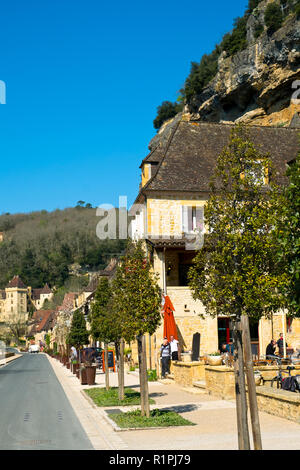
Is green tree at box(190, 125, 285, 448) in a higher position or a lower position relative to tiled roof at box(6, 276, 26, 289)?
lower

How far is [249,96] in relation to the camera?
47.4 meters

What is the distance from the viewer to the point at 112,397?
16.6 metres

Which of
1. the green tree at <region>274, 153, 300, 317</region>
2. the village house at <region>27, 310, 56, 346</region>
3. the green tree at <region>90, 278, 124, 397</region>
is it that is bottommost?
the village house at <region>27, 310, 56, 346</region>

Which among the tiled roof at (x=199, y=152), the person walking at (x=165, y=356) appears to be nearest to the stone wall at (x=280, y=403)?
the person walking at (x=165, y=356)

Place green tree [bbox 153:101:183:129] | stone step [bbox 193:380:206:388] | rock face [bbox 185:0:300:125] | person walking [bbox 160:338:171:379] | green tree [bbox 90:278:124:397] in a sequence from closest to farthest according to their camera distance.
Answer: stone step [bbox 193:380:206:388] → green tree [bbox 90:278:124:397] → person walking [bbox 160:338:171:379] → rock face [bbox 185:0:300:125] → green tree [bbox 153:101:183:129]

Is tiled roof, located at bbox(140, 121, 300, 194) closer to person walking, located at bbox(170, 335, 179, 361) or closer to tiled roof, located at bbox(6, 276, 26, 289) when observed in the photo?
person walking, located at bbox(170, 335, 179, 361)

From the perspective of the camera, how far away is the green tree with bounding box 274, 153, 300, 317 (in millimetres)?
8109

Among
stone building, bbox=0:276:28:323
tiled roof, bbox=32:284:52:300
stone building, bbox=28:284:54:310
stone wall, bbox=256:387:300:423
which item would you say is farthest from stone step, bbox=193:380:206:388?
stone building, bbox=0:276:28:323

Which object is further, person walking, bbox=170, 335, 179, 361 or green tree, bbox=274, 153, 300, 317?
person walking, bbox=170, 335, 179, 361

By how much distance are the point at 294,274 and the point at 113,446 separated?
14.1 feet

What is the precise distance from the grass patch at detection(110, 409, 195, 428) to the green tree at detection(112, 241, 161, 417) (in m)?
0.33

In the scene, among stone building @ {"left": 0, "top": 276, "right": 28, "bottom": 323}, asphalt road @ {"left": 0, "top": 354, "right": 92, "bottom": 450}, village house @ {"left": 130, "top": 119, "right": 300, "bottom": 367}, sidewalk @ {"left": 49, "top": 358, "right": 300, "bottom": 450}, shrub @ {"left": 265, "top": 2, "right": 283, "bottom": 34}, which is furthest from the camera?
stone building @ {"left": 0, "top": 276, "right": 28, "bottom": 323}

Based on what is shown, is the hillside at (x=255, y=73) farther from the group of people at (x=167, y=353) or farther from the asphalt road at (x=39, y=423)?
the asphalt road at (x=39, y=423)
